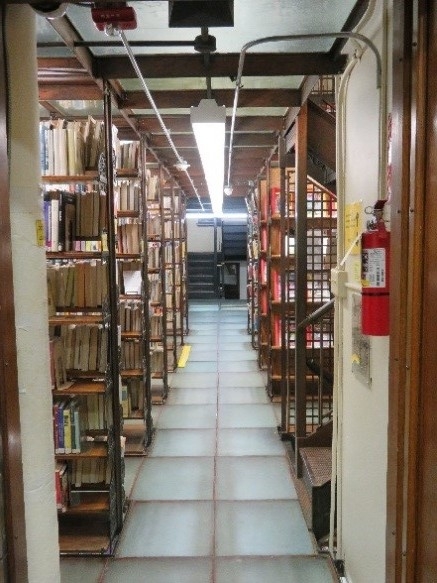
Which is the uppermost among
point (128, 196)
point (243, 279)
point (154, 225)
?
point (128, 196)

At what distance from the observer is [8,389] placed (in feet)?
4.72

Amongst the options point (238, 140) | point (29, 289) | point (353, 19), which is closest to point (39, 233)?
point (29, 289)

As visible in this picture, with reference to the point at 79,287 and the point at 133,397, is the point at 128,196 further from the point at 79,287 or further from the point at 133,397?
the point at 133,397

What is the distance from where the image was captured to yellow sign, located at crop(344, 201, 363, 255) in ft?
7.39

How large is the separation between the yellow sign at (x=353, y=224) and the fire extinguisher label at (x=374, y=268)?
1.42ft

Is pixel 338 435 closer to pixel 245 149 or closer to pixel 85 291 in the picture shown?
pixel 85 291

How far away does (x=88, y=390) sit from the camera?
9.63 ft

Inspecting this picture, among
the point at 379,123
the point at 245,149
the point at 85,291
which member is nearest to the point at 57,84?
the point at 85,291

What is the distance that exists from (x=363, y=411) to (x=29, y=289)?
1514 millimetres

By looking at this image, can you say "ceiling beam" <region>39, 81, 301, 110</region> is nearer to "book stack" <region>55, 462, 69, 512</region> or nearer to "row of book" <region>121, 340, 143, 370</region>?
"row of book" <region>121, 340, 143, 370</region>

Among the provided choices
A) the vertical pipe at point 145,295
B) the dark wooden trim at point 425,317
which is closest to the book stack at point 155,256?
the vertical pipe at point 145,295

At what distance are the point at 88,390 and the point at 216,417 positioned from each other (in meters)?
2.60

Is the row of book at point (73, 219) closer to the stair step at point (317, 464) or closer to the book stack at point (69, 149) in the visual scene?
the book stack at point (69, 149)

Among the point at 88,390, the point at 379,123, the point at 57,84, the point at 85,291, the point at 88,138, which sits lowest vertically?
the point at 88,390
